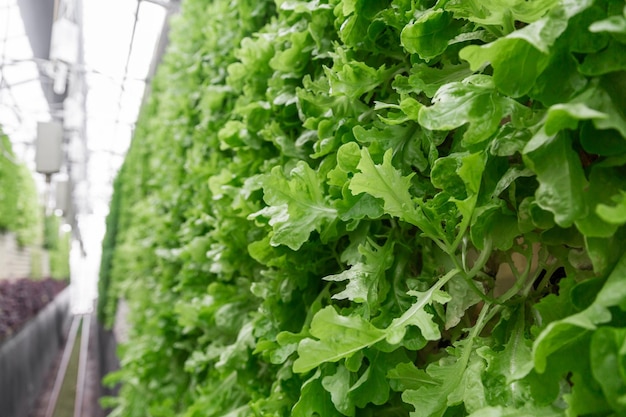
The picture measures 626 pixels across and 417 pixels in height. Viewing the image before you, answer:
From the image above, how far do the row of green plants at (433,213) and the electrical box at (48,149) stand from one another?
14.1 ft

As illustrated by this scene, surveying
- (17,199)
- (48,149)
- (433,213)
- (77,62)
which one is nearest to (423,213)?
(433,213)

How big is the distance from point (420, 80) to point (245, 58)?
2.58ft

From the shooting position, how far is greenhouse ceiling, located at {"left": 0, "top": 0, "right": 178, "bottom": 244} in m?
6.86

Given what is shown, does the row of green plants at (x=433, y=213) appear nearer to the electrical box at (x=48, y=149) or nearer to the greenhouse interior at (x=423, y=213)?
the greenhouse interior at (x=423, y=213)

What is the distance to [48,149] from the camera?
520 cm

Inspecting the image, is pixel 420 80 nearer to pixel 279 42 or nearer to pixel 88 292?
pixel 279 42

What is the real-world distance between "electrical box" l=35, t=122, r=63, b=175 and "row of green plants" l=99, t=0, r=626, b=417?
4.28 metres

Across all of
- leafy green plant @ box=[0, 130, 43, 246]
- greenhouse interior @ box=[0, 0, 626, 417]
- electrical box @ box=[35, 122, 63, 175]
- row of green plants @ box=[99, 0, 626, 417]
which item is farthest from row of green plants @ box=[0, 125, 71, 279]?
row of green plants @ box=[99, 0, 626, 417]

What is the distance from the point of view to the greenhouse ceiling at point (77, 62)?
270 inches

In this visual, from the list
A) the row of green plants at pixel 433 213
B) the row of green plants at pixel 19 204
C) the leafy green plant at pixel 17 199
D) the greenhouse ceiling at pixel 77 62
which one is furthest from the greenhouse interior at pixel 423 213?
the leafy green plant at pixel 17 199

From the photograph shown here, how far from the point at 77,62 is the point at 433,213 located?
991 centimetres

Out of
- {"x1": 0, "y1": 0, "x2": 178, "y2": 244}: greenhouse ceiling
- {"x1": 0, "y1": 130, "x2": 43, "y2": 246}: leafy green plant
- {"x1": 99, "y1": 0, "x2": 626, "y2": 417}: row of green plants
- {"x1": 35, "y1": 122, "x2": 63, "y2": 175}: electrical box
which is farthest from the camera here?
{"x1": 0, "y1": 130, "x2": 43, "y2": 246}: leafy green plant

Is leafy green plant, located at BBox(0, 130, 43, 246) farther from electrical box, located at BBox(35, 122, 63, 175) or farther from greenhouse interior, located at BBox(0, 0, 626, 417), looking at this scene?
greenhouse interior, located at BBox(0, 0, 626, 417)

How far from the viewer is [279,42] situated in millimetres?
1339
